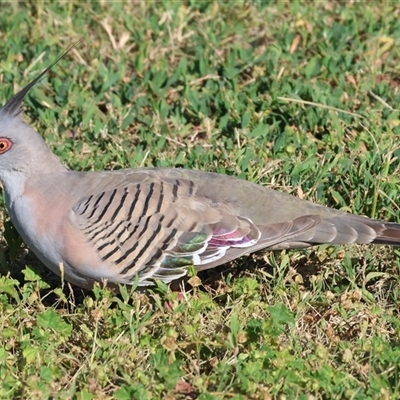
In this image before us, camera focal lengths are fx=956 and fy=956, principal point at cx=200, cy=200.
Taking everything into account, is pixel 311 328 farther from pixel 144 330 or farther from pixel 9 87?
pixel 9 87

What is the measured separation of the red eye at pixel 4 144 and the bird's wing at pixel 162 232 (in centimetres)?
48

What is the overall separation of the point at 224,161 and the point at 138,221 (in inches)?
48.6

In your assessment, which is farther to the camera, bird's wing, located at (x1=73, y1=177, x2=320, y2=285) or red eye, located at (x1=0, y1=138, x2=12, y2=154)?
red eye, located at (x1=0, y1=138, x2=12, y2=154)

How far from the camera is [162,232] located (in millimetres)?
4750

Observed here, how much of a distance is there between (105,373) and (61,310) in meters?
0.82

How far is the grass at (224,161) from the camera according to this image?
4.16 m

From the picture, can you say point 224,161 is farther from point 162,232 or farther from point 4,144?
point 4,144

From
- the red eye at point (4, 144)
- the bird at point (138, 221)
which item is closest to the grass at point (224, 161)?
the bird at point (138, 221)

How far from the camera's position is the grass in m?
4.16

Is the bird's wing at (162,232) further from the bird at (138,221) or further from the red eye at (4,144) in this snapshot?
the red eye at (4,144)

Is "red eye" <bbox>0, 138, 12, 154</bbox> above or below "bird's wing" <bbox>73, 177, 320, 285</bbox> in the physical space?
above

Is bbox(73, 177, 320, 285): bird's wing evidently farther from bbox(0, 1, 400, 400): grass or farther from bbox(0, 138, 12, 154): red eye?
bbox(0, 138, 12, 154): red eye

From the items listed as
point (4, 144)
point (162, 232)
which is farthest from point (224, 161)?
point (4, 144)

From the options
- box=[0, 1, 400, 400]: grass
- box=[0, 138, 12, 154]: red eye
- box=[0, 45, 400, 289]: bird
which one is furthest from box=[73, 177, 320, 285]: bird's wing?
box=[0, 138, 12, 154]: red eye
